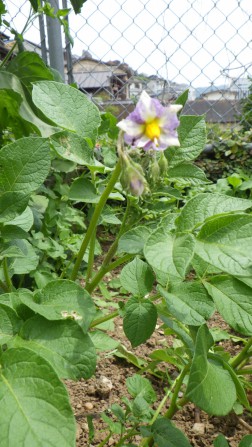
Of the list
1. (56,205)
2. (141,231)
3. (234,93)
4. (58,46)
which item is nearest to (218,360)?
(141,231)

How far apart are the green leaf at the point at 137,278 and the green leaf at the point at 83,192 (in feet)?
0.38

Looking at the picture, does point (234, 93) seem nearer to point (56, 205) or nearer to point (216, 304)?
point (56, 205)

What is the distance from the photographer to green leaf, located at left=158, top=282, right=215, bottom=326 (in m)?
0.56

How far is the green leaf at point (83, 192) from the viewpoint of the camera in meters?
0.66

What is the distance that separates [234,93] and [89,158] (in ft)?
10.6

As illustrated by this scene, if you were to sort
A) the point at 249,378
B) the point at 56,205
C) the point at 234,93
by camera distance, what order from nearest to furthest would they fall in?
the point at 249,378 → the point at 56,205 → the point at 234,93

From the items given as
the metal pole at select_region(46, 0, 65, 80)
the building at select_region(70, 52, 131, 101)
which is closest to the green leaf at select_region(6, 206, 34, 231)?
the metal pole at select_region(46, 0, 65, 80)

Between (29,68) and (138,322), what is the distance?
1.03m

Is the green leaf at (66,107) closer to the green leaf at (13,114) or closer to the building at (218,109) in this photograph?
the green leaf at (13,114)

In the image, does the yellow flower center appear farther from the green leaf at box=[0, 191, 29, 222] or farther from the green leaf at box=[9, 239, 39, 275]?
the green leaf at box=[9, 239, 39, 275]

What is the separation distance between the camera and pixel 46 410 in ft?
1.47

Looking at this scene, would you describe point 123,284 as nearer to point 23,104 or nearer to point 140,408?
point 140,408

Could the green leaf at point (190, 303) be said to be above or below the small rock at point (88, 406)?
above

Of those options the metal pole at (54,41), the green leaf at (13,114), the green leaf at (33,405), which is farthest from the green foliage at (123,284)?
the metal pole at (54,41)
